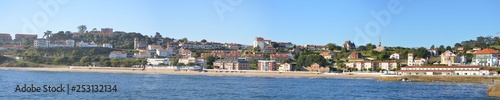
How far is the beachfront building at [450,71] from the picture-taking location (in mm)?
55688

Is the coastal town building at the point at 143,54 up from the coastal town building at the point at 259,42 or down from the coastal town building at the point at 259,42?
down

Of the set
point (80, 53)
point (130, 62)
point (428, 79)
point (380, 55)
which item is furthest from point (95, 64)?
point (428, 79)

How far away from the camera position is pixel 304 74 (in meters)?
65.3

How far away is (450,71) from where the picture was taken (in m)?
57.2

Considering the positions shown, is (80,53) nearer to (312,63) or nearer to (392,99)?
(312,63)

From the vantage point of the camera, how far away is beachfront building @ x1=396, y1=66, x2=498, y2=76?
183 feet

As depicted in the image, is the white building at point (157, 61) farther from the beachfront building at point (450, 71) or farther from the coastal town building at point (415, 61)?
the beachfront building at point (450, 71)

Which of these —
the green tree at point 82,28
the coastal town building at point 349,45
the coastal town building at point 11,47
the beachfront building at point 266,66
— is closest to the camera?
the beachfront building at point 266,66

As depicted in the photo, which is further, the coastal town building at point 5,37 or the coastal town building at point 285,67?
the coastal town building at point 5,37

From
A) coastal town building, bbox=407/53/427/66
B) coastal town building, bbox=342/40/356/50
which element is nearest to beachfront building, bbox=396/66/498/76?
coastal town building, bbox=407/53/427/66

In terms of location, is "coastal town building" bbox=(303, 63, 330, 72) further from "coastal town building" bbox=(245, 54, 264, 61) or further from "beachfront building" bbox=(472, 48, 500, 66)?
"beachfront building" bbox=(472, 48, 500, 66)

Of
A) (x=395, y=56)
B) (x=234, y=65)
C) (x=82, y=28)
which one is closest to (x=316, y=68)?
(x=234, y=65)

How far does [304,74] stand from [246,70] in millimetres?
10404

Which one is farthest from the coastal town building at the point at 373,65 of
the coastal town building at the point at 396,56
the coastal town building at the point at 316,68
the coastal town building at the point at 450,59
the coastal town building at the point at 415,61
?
the coastal town building at the point at 396,56
